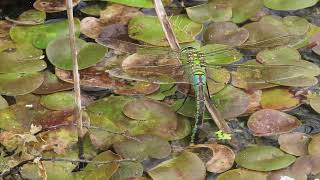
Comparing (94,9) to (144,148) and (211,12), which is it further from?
(144,148)

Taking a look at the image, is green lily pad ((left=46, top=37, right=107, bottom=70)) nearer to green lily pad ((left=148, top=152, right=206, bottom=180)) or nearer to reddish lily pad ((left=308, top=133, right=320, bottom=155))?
green lily pad ((left=148, top=152, right=206, bottom=180))

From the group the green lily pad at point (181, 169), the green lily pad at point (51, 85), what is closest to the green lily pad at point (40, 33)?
the green lily pad at point (51, 85)

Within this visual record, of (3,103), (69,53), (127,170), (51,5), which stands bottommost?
(127,170)

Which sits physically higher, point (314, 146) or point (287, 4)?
point (287, 4)

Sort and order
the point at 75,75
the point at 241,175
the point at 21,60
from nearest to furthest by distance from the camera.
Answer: the point at 75,75 < the point at 241,175 < the point at 21,60

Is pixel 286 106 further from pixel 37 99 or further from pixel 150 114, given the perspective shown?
pixel 37 99

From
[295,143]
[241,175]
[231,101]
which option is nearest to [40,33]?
[231,101]

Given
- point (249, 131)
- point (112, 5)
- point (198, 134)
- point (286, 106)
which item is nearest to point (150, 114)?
point (198, 134)

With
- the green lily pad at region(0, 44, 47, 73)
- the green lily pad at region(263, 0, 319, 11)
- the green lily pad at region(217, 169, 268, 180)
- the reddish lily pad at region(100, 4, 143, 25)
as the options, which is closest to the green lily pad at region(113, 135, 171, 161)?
the green lily pad at region(217, 169, 268, 180)
